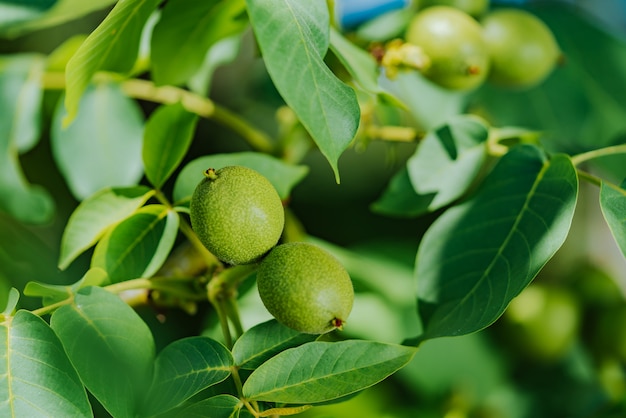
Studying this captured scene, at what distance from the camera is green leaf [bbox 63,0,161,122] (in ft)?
2.94

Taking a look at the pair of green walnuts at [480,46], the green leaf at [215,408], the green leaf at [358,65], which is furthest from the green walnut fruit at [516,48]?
the green leaf at [215,408]

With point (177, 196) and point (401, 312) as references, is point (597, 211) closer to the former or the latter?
point (401, 312)

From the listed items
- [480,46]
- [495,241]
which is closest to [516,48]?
[480,46]

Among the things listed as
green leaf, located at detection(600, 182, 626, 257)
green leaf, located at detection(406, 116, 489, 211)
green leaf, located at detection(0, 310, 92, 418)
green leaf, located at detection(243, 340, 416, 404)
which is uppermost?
green leaf, located at detection(0, 310, 92, 418)

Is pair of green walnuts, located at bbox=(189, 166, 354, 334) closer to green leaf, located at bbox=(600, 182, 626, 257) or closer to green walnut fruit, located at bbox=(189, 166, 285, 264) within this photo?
green walnut fruit, located at bbox=(189, 166, 285, 264)

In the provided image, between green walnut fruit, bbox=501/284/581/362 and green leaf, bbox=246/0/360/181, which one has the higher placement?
green leaf, bbox=246/0/360/181

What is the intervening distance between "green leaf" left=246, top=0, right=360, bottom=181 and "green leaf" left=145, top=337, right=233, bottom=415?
26 centimetres

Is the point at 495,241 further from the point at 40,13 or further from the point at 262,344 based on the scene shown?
the point at 40,13

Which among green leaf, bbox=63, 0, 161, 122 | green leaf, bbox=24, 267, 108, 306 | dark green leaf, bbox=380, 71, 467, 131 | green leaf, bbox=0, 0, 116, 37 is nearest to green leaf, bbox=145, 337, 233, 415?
green leaf, bbox=24, 267, 108, 306

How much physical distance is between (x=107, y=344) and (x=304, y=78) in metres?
0.38

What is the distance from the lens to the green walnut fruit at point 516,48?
139 cm

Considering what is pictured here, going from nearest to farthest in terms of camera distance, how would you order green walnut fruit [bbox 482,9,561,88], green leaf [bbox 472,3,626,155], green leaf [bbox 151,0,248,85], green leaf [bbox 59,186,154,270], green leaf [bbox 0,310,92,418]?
1. green leaf [bbox 0,310,92,418]
2. green leaf [bbox 59,186,154,270]
3. green leaf [bbox 151,0,248,85]
4. green walnut fruit [bbox 482,9,561,88]
5. green leaf [bbox 472,3,626,155]

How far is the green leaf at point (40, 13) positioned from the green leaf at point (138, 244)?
0.44 m

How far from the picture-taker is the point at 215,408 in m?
0.82
